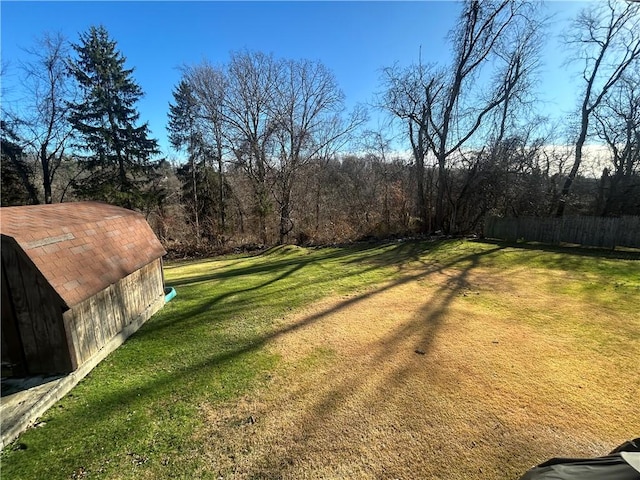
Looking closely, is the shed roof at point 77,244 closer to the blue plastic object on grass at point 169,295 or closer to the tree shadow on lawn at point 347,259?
the blue plastic object on grass at point 169,295

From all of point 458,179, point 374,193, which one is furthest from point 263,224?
point 458,179

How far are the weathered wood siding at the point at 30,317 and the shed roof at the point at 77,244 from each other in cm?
10

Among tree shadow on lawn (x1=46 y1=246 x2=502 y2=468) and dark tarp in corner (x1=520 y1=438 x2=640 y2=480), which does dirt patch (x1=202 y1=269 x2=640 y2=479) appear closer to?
tree shadow on lawn (x1=46 y1=246 x2=502 y2=468)

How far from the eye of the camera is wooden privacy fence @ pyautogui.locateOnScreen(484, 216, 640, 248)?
1056cm

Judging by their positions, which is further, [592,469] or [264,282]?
[264,282]

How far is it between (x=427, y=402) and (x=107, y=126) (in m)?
22.2

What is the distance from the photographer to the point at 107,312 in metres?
3.84

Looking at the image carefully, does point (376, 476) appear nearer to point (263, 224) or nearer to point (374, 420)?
point (374, 420)

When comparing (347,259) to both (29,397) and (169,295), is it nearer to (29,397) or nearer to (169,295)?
(169,295)

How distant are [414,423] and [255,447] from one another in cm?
141

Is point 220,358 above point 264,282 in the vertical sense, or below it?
above

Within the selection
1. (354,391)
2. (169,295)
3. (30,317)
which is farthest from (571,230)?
(30,317)

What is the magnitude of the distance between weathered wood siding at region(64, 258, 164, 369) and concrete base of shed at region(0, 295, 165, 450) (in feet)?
0.46

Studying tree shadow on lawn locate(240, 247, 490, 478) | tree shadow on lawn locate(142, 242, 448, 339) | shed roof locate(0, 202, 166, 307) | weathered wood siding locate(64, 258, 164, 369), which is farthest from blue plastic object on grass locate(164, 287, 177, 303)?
tree shadow on lawn locate(240, 247, 490, 478)
